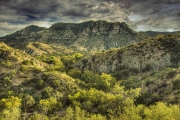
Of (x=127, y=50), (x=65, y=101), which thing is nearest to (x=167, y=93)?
(x=65, y=101)

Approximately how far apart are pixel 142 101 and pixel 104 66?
61123 millimetres

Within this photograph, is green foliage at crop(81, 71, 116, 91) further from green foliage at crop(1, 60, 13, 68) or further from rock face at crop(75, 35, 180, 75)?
green foliage at crop(1, 60, 13, 68)

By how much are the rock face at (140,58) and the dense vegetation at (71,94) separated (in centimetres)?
1207

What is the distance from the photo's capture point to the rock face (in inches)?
4379

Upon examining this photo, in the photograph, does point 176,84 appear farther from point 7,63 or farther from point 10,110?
point 7,63

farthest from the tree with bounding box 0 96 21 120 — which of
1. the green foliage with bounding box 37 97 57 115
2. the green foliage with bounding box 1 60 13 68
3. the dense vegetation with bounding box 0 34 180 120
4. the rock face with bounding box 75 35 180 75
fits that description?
the rock face with bounding box 75 35 180 75

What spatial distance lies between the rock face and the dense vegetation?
39.6 ft

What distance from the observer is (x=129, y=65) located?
11638cm

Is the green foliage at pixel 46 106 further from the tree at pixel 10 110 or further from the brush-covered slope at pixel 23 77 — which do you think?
the brush-covered slope at pixel 23 77

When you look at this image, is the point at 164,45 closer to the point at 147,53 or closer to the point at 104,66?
the point at 147,53

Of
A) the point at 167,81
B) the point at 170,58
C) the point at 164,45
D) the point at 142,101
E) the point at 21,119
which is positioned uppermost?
the point at 164,45

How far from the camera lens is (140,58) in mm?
Answer: 116938

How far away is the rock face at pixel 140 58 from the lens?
111231 mm

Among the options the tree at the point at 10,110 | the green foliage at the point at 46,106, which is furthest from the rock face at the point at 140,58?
the tree at the point at 10,110
